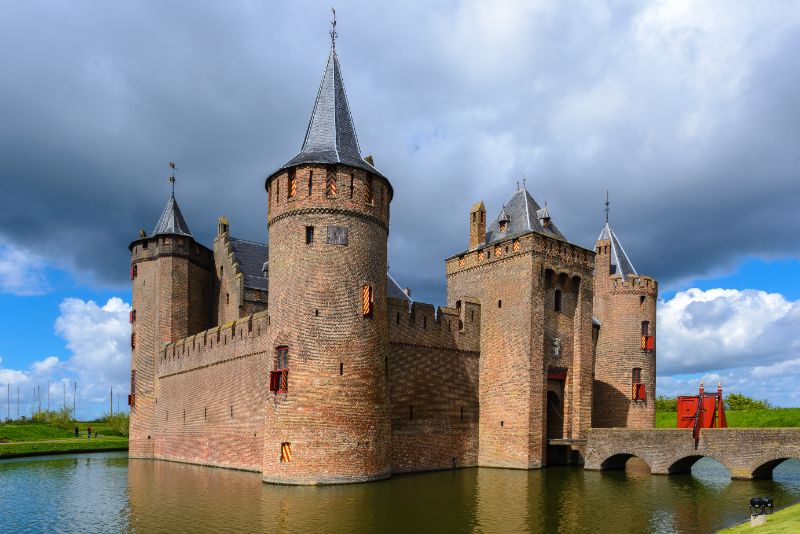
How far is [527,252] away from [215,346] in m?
12.9

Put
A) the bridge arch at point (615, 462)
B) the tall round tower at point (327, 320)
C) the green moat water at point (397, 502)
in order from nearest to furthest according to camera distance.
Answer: the green moat water at point (397, 502)
the tall round tower at point (327, 320)
the bridge arch at point (615, 462)

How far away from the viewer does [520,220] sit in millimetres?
27703

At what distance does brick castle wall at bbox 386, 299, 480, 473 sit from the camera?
24.1 m

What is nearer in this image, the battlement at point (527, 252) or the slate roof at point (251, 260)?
the battlement at point (527, 252)

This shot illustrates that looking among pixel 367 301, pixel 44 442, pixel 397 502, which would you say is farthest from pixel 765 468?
pixel 44 442

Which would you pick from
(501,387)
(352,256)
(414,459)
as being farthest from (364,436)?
(501,387)

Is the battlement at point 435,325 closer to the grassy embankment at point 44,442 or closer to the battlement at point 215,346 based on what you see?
the battlement at point 215,346

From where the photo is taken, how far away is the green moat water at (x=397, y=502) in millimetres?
14625

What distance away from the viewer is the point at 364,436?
20797 mm

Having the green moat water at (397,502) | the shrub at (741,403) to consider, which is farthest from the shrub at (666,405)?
the green moat water at (397,502)

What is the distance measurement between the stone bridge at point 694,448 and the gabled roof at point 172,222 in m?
20.1

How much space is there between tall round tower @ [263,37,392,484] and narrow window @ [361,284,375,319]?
3cm

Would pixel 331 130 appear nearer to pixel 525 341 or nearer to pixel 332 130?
pixel 332 130

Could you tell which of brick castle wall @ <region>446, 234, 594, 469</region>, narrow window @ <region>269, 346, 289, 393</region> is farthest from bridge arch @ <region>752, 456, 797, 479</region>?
narrow window @ <region>269, 346, 289, 393</region>
